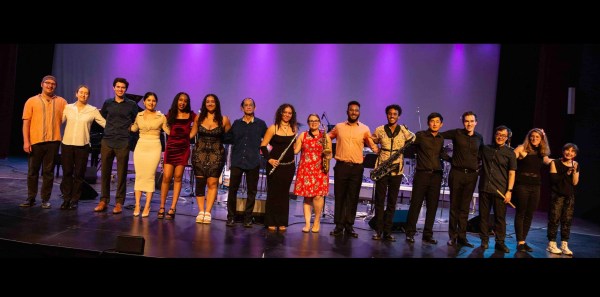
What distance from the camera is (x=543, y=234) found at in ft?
23.2

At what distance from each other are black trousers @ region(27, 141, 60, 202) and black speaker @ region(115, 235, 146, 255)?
238cm

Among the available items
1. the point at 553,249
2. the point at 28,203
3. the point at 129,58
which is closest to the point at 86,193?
the point at 28,203

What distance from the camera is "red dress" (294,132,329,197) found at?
5863 millimetres

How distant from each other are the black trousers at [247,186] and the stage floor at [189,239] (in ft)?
0.65

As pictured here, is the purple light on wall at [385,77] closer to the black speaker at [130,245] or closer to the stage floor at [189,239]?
the stage floor at [189,239]

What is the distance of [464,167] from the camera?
5.69m

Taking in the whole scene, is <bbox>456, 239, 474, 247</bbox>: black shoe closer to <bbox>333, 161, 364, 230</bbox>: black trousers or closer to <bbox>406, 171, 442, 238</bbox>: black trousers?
<bbox>406, 171, 442, 238</bbox>: black trousers

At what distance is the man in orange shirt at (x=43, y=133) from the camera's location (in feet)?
19.9

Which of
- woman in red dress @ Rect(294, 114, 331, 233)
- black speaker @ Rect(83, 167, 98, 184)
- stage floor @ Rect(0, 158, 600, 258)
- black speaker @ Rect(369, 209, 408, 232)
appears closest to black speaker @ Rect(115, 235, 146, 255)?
stage floor @ Rect(0, 158, 600, 258)

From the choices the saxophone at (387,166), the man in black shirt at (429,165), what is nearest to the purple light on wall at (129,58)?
the saxophone at (387,166)
